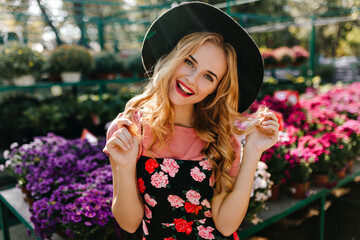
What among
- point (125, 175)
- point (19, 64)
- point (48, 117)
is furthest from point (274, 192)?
point (19, 64)

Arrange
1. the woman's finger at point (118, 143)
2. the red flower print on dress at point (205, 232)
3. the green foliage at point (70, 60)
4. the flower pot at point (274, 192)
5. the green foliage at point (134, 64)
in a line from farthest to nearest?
the green foliage at point (134, 64)
the green foliage at point (70, 60)
the flower pot at point (274, 192)
the red flower print on dress at point (205, 232)
the woman's finger at point (118, 143)

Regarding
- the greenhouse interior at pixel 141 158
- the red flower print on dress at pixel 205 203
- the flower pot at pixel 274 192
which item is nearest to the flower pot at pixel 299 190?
the greenhouse interior at pixel 141 158

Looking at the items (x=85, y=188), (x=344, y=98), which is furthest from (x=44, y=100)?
(x=344, y=98)

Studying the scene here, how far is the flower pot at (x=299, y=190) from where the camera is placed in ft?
7.45

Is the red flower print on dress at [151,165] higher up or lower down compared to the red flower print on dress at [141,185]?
higher up

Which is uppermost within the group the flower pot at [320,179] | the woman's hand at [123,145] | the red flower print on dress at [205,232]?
the woman's hand at [123,145]

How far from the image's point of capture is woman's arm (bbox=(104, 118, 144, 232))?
43.4 inches

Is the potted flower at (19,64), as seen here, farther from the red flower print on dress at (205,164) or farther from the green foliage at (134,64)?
the red flower print on dress at (205,164)

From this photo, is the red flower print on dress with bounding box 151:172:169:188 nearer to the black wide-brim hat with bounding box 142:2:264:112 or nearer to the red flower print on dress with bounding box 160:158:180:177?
the red flower print on dress with bounding box 160:158:180:177

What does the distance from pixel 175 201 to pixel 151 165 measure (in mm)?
182

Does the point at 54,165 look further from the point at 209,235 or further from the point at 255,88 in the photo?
the point at 255,88

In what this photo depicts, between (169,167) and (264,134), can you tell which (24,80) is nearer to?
(169,167)

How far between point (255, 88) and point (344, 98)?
133 inches

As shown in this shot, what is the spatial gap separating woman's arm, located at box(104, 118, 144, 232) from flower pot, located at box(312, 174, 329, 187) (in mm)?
1739
